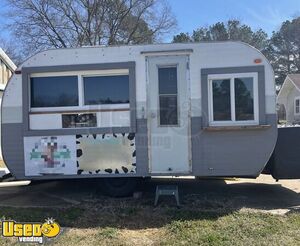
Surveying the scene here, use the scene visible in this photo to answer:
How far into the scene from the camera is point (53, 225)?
586 cm

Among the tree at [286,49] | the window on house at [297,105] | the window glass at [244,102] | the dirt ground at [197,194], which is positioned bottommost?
the dirt ground at [197,194]

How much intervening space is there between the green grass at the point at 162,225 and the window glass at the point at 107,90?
1.99m

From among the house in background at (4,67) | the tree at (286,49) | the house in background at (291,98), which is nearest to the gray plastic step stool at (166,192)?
the house in background at (4,67)

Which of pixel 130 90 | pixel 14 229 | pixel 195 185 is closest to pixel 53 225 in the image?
pixel 14 229

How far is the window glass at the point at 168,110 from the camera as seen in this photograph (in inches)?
325

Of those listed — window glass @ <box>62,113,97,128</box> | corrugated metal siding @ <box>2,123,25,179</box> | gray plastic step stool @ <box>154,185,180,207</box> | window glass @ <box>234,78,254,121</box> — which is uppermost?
window glass @ <box>234,78,254,121</box>

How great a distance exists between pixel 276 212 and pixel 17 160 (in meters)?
4.84

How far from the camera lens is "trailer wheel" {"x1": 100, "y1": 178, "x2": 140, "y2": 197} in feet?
28.1

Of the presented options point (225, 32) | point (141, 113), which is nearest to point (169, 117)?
point (141, 113)

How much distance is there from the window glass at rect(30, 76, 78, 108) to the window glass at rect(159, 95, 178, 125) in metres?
1.64

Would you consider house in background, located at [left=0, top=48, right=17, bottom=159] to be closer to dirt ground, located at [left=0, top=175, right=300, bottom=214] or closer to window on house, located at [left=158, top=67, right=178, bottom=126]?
dirt ground, located at [left=0, top=175, right=300, bottom=214]

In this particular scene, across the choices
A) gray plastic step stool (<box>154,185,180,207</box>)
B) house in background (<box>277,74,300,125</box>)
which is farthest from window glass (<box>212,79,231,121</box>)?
house in background (<box>277,74,300,125</box>)

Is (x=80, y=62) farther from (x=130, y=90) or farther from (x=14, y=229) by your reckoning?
(x=14, y=229)

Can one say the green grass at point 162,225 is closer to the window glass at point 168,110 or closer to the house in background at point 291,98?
the window glass at point 168,110
